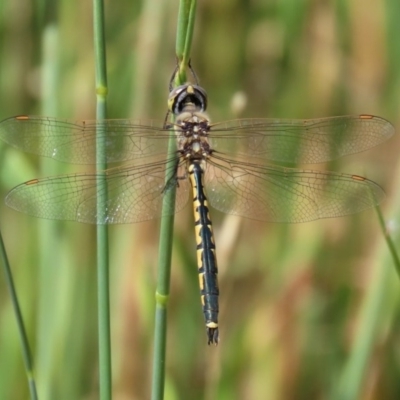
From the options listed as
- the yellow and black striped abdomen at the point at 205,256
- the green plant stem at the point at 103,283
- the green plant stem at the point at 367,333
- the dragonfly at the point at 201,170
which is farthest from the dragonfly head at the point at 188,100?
the green plant stem at the point at 367,333

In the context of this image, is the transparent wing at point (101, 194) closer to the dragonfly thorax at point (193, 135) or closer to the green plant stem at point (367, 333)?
the dragonfly thorax at point (193, 135)

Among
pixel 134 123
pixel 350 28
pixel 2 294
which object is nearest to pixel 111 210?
pixel 134 123

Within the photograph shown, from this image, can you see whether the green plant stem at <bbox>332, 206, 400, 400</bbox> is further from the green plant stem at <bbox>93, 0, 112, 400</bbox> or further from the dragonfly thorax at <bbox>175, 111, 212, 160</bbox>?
the green plant stem at <bbox>93, 0, 112, 400</bbox>

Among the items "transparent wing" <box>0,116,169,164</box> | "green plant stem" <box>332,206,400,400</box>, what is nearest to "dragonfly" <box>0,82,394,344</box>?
"transparent wing" <box>0,116,169,164</box>

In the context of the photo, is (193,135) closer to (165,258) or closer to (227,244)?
(227,244)

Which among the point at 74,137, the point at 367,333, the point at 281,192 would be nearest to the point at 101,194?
the point at 74,137

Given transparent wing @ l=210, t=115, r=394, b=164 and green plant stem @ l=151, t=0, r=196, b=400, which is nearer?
green plant stem @ l=151, t=0, r=196, b=400

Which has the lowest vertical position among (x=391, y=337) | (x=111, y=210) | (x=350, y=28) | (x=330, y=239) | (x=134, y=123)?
(x=391, y=337)

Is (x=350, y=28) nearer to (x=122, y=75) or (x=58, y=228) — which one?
(x=122, y=75)
